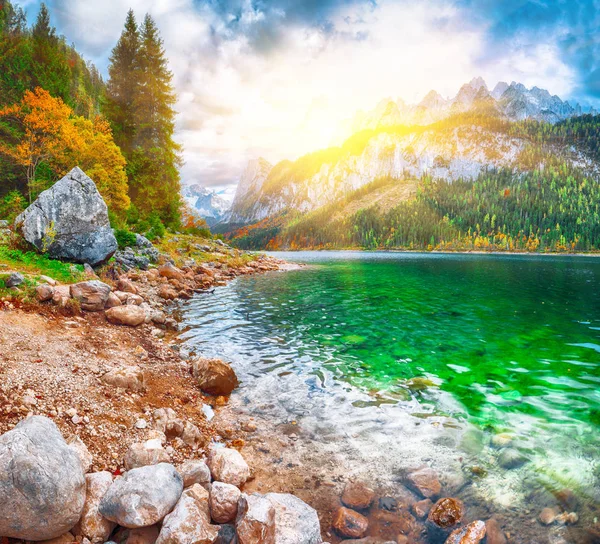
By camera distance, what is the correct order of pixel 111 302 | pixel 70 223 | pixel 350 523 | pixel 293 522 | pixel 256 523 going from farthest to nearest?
pixel 70 223 → pixel 111 302 → pixel 350 523 → pixel 293 522 → pixel 256 523

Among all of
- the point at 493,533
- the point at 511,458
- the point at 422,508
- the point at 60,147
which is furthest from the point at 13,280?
the point at 60,147

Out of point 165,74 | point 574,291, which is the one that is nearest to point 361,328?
point 574,291

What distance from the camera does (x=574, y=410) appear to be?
9680 millimetres

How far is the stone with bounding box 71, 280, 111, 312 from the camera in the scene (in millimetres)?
13609

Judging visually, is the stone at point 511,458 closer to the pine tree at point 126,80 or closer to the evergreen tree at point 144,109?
the evergreen tree at point 144,109

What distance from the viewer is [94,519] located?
4.87 m

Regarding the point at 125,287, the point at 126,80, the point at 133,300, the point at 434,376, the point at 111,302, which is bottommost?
the point at 434,376

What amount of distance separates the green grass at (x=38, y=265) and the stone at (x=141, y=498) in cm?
1492

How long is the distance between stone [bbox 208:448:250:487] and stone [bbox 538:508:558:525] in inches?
221

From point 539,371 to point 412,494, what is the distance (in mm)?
9655

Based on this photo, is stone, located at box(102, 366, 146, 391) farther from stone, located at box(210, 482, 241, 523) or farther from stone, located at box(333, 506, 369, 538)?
stone, located at box(333, 506, 369, 538)

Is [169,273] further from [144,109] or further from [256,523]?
[144,109]

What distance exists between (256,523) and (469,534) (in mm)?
3641

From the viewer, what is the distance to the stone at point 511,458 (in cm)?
732
